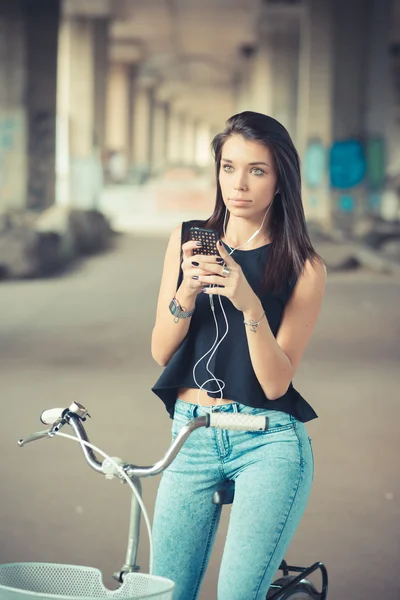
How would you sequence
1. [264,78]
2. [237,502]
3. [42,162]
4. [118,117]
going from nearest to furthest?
[237,502], [42,162], [264,78], [118,117]

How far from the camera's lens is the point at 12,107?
2519cm

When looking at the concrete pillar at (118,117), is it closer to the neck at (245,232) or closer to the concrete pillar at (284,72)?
the concrete pillar at (284,72)

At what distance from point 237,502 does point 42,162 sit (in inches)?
988

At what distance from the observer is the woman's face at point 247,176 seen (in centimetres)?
287

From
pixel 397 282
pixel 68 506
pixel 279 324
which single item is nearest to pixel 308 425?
pixel 68 506

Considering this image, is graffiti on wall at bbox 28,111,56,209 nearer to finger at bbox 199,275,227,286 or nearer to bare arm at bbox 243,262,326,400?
bare arm at bbox 243,262,326,400

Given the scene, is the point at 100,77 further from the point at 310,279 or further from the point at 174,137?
the point at 174,137

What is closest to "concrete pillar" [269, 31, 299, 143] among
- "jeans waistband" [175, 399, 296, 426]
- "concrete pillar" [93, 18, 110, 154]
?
"concrete pillar" [93, 18, 110, 154]

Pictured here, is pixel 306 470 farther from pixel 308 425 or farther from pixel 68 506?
pixel 308 425

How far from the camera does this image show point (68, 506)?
5.87 meters

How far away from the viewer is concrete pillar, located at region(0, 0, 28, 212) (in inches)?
976

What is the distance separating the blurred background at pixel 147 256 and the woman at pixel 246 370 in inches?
78.2

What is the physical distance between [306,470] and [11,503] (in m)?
3.43

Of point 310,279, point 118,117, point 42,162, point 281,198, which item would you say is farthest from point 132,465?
point 118,117
